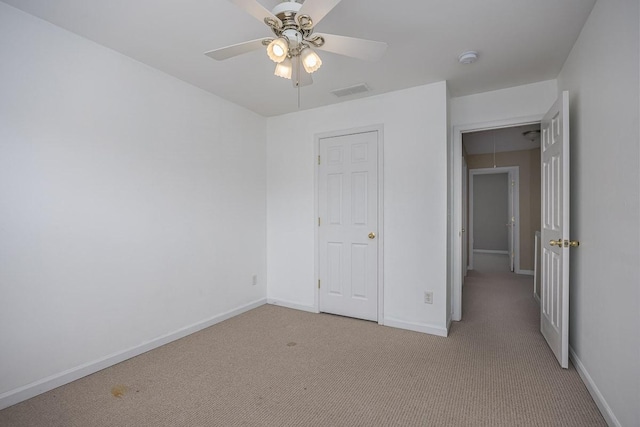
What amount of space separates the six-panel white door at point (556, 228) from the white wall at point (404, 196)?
2.76 ft

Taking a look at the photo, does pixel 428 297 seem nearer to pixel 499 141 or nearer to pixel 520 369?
pixel 520 369

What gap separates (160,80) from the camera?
9.19 feet

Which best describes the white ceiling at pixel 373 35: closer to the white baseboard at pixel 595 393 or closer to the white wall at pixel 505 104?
the white wall at pixel 505 104

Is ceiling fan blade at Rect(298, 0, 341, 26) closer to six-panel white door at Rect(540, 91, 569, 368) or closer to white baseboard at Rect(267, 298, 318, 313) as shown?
six-panel white door at Rect(540, 91, 569, 368)

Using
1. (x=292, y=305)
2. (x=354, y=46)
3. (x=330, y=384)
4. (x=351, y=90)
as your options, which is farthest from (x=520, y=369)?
(x=351, y=90)

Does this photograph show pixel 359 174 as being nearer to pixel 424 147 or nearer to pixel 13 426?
pixel 424 147

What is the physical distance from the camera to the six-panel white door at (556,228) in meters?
2.24

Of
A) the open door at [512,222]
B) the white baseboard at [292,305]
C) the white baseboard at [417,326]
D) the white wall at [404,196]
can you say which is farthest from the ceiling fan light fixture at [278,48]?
the open door at [512,222]

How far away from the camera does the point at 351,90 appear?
10.6 ft

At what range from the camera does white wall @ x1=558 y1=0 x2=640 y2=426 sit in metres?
1.50

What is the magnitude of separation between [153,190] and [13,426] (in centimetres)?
175

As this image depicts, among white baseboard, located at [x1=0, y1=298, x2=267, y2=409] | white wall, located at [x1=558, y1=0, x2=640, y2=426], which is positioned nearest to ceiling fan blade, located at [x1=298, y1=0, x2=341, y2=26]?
white wall, located at [x1=558, y1=0, x2=640, y2=426]

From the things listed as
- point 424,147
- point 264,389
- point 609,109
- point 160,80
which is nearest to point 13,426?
point 264,389

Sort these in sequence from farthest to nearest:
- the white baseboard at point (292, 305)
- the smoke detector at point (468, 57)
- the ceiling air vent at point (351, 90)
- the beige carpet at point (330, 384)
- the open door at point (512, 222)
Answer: the open door at point (512, 222) → the white baseboard at point (292, 305) → the ceiling air vent at point (351, 90) → the smoke detector at point (468, 57) → the beige carpet at point (330, 384)
